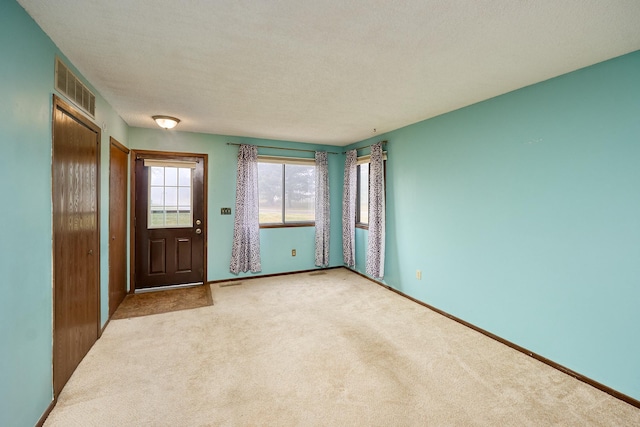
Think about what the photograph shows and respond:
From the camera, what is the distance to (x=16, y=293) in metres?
1.55

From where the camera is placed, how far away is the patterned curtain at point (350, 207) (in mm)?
5281

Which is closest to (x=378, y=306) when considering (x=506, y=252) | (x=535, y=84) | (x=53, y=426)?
(x=506, y=252)

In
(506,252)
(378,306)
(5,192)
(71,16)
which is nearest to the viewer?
(5,192)

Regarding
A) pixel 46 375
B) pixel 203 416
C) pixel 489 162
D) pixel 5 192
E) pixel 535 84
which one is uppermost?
pixel 535 84

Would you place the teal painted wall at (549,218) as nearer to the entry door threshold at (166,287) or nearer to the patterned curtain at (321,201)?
the patterned curtain at (321,201)

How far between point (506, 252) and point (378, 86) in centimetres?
204

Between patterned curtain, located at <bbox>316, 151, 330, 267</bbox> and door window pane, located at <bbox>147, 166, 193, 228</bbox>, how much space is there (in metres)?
2.19

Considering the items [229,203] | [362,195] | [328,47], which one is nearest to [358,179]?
[362,195]

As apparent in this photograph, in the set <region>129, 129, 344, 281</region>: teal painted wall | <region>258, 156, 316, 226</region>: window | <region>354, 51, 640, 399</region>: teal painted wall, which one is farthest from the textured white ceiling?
<region>258, 156, 316, 226</region>: window

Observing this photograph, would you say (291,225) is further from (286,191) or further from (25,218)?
(25,218)

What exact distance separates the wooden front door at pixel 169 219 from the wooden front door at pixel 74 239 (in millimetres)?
1632

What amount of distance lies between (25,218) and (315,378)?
2167mm

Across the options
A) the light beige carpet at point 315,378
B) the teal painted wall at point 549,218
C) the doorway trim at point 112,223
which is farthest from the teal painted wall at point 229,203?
the teal painted wall at point 549,218

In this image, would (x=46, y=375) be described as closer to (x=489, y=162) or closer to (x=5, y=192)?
(x=5, y=192)
